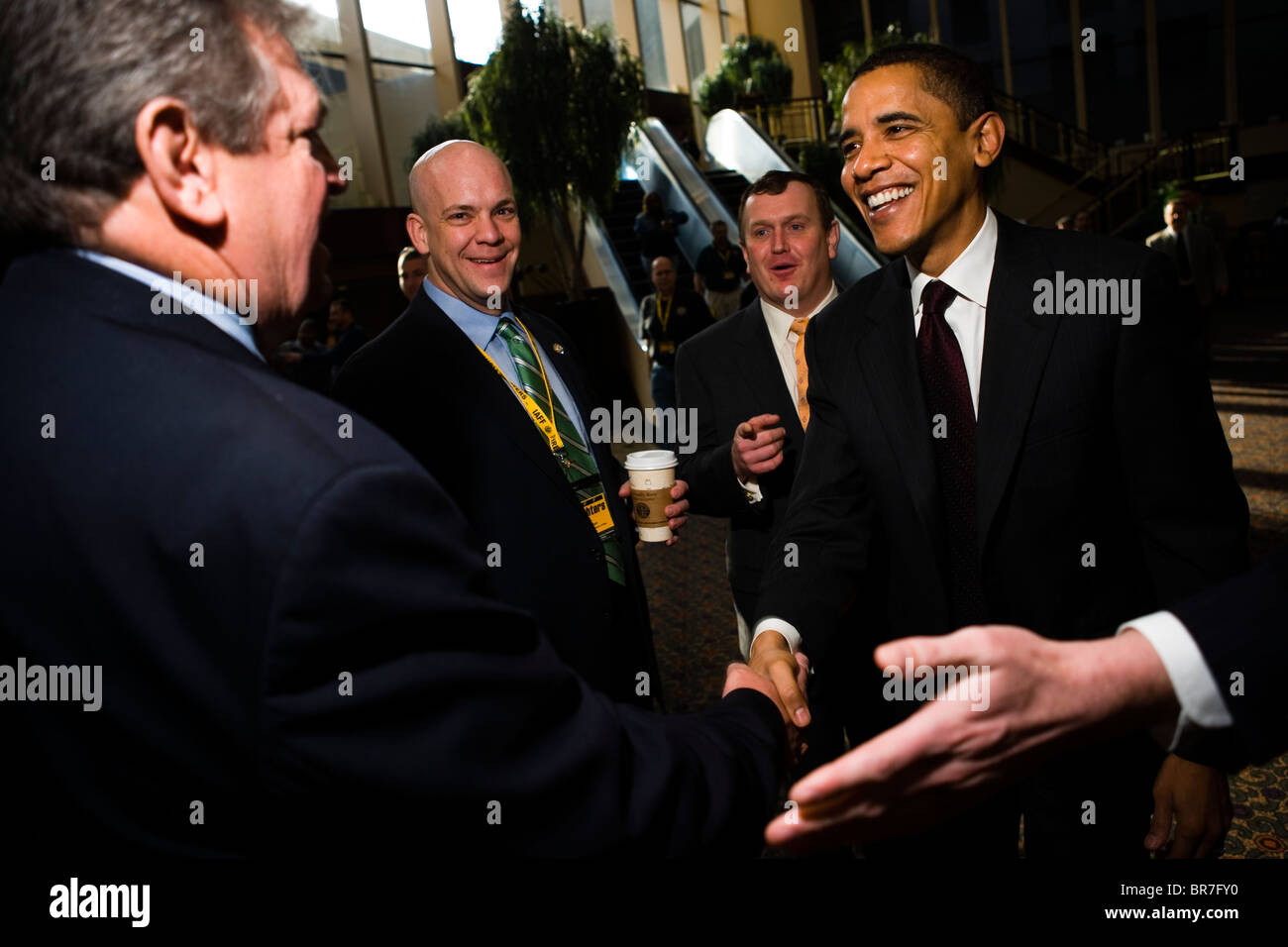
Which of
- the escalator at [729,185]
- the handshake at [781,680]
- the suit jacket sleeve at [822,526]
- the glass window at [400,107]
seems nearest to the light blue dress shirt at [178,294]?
the handshake at [781,680]

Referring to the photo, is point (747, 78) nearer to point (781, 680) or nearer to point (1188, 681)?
point (781, 680)

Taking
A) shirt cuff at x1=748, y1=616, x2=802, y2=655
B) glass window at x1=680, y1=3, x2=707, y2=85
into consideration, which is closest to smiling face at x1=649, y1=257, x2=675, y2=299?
shirt cuff at x1=748, y1=616, x2=802, y2=655

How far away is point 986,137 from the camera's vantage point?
5.81 ft

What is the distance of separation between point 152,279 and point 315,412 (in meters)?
0.26

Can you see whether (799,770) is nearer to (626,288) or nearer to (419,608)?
(419,608)

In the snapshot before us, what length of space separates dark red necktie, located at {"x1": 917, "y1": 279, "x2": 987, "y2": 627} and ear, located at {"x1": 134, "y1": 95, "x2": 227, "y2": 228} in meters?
1.32

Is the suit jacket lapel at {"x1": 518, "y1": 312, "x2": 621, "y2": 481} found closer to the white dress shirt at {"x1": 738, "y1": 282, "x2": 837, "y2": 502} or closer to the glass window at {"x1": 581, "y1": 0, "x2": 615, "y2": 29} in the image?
the white dress shirt at {"x1": 738, "y1": 282, "x2": 837, "y2": 502}

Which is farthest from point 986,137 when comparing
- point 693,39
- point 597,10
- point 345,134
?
point 693,39

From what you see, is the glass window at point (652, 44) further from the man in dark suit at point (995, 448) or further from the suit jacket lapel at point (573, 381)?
the man in dark suit at point (995, 448)

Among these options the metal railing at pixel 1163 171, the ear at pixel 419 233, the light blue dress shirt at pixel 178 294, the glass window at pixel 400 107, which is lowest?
the light blue dress shirt at pixel 178 294

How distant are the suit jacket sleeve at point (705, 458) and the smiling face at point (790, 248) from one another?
350 millimetres

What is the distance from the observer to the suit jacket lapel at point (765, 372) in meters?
2.52
